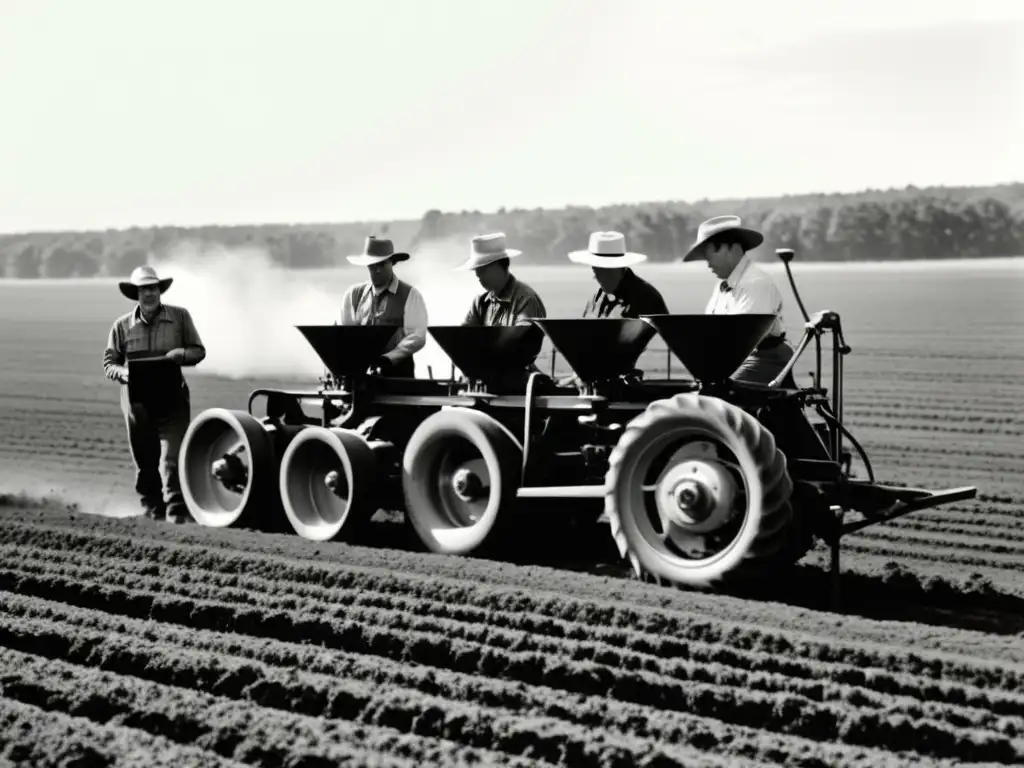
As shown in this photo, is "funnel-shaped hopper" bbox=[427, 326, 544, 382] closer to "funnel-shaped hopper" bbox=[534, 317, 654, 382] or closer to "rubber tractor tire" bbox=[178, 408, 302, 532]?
"funnel-shaped hopper" bbox=[534, 317, 654, 382]

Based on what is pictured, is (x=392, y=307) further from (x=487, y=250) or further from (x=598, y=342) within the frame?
(x=598, y=342)

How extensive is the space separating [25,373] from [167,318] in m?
13.6

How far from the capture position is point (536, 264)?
118 ft

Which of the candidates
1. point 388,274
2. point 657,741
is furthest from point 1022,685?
point 388,274

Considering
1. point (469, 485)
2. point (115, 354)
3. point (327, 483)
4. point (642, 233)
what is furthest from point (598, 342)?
point (642, 233)

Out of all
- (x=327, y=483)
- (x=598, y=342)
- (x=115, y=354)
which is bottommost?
(x=327, y=483)

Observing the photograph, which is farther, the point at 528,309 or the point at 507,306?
the point at 507,306

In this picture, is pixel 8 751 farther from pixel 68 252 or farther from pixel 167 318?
pixel 68 252

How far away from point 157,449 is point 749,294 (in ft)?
15.8

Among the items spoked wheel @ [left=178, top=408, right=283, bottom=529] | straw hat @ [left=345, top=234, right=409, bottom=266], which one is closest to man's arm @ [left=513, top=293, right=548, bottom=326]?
straw hat @ [left=345, top=234, right=409, bottom=266]

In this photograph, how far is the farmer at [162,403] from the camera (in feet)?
31.2

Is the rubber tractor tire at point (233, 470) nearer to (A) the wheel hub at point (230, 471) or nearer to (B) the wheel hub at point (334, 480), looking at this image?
(A) the wheel hub at point (230, 471)

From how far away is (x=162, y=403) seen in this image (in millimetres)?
9539

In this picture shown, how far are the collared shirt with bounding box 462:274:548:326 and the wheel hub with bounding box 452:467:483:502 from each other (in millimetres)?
954
